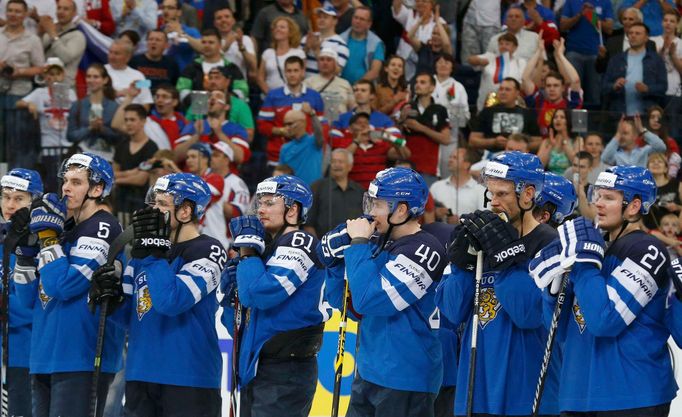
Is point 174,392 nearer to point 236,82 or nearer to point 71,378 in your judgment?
point 71,378

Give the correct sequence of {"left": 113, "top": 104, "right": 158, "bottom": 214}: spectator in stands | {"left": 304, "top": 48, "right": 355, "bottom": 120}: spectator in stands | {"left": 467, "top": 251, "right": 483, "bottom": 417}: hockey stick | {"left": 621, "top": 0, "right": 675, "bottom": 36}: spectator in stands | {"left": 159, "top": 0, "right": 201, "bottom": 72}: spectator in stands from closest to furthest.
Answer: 1. {"left": 467, "top": 251, "right": 483, "bottom": 417}: hockey stick
2. {"left": 113, "top": 104, "right": 158, "bottom": 214}: spectator in stands
3. {"left": 304, "top": 48, "right": 355, "bottom": 120}: spectator in stands
4. {"left": 159, "top": 0, "right": 201, "bottom": 72}: spectator in stands
5. {"left": 621, "top": 0, "right": 675, "bottom": 36}: spectator in stands

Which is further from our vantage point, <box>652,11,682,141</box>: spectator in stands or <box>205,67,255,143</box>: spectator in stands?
<box>652,11,682,141</box>: spectator in stands

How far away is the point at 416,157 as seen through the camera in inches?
370

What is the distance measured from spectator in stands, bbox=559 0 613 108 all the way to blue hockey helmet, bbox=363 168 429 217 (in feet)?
23.3

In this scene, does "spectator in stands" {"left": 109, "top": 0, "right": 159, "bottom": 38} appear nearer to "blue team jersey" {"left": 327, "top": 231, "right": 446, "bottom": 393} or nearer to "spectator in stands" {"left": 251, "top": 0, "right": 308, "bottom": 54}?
"spectator in stands" {"left": 251, "top": 0, "right": 308, "bottom": 54}

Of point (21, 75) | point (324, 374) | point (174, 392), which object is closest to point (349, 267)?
point (174, 392)

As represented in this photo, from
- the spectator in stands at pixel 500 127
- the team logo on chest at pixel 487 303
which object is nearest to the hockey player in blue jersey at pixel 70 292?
the team logo on chest at pixel 487 303

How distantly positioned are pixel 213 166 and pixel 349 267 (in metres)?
3.90

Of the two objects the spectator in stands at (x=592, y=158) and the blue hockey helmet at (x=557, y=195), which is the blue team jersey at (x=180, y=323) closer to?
the blue hockey helmet at (x=557, y=195)

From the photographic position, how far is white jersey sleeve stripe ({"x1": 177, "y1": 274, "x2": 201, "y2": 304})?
20.1ft

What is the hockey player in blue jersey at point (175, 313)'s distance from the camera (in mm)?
6129

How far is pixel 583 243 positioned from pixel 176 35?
7.35m

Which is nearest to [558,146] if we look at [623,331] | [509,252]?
[509,252]

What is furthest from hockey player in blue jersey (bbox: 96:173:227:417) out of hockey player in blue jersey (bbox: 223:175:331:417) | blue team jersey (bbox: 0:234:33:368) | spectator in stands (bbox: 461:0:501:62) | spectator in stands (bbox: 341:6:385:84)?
spectator in stands (bbox: 461:0:501:62)
